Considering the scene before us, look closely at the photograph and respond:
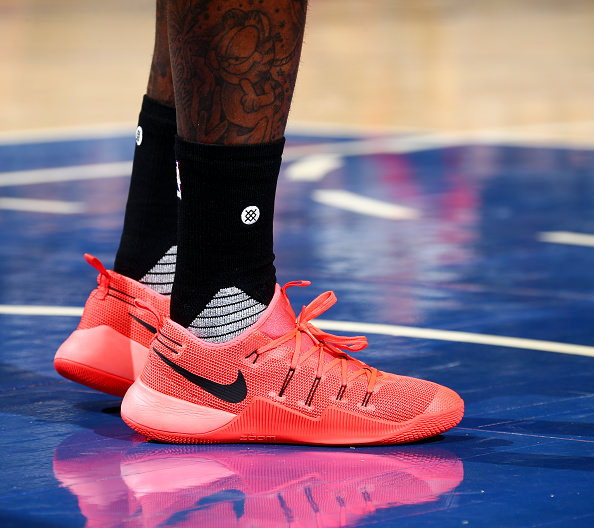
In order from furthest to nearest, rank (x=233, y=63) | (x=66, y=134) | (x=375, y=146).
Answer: (x=66, y=134) → (x=375, y=146) → (x=233, y=63)

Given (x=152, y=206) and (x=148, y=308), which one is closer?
(x=148, y=308)

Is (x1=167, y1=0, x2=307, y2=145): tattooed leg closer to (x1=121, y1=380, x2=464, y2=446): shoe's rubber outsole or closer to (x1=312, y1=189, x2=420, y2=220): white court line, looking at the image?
(x1=121, y1=380, x2=464, y2=446): shoe's rubber outsole

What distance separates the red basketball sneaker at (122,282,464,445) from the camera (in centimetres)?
188

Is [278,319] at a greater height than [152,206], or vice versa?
[152,206]

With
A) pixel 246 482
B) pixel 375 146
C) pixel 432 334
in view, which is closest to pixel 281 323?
pixel 246 482

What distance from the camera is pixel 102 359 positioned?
2086mm

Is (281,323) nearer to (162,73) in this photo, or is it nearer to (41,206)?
(162,73)

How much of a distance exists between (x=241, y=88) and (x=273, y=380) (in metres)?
0.47

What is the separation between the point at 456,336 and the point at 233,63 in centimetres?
97

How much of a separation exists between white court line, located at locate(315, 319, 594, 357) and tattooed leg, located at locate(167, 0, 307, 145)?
32.3 inches

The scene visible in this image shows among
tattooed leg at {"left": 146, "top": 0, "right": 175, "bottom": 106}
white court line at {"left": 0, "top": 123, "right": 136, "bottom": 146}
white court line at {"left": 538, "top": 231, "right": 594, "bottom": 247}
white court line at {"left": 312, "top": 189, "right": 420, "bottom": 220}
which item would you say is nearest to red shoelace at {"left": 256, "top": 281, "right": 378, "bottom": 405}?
tattooed leg at {"left": 146, "top": 0, "right": 175, "bottom": 106}

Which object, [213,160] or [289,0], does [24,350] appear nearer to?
[213,160]

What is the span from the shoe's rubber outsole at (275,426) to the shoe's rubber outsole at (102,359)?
0.21 m

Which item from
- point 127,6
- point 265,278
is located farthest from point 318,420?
point 127,6
